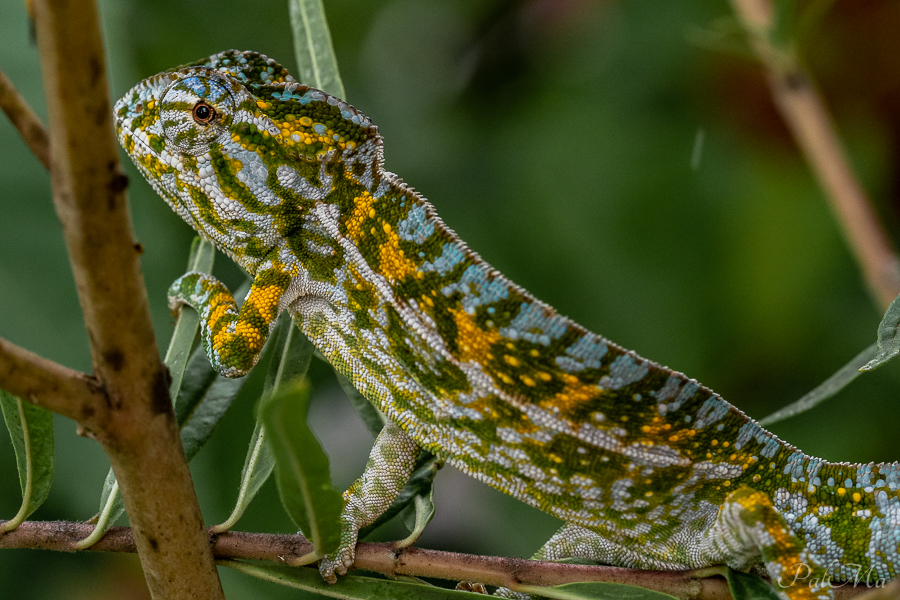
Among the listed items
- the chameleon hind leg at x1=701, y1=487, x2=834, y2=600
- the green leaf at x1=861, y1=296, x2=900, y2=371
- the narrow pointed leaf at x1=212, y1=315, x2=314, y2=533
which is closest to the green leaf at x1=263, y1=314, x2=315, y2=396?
the narrow pointed leaf at x1=212, y1=315, x2=314, y2=533

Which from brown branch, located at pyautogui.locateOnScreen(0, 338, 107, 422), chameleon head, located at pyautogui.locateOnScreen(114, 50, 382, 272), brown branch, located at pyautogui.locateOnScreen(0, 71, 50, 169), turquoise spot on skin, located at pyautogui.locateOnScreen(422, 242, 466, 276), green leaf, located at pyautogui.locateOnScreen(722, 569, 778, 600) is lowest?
green leaf, located at pyautogui.locateOnScreen(722, 569, 778, 600)

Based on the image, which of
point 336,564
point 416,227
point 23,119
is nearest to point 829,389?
point 416,227

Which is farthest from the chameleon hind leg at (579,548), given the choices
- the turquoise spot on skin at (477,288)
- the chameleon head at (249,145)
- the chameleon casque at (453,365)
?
the chameleon head at (249,145)

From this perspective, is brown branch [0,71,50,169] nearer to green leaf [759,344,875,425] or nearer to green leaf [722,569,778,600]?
green leaf [722,569,778,600]

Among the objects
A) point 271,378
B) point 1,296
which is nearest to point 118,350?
point 271,378

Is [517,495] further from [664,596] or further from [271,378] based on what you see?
[271,378]

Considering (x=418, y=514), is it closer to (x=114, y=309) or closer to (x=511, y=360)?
(x=511, y=360)

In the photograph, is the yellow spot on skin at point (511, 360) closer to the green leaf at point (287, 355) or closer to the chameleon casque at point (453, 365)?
the chameleon casque at point (453, 365)

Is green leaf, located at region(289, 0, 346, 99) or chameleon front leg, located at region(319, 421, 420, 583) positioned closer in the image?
chameleon front leg, located at region(319, 421, 420, 583)
